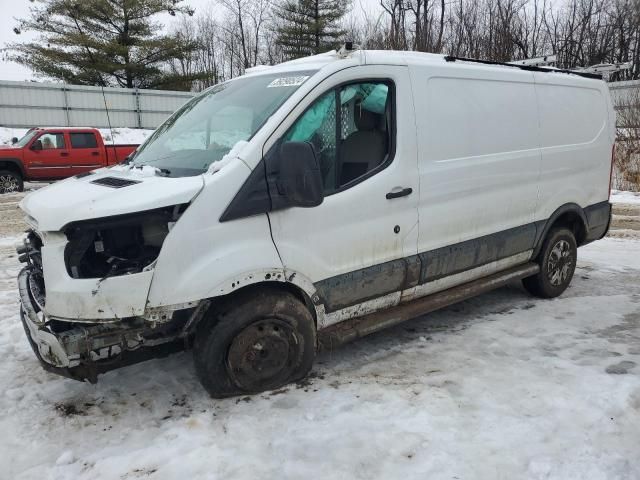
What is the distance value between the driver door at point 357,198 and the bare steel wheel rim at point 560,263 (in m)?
2.16

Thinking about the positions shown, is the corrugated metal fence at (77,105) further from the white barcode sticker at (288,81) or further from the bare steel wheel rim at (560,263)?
the white barcode sticker at (288,81)

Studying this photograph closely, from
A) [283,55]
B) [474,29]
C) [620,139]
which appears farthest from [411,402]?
[283,55]

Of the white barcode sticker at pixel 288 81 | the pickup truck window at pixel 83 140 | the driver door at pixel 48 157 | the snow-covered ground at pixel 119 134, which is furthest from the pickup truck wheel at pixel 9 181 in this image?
the white barcode sticker at pixel 288 81

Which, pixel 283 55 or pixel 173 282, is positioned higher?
pixel 283 55

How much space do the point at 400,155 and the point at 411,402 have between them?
170cm

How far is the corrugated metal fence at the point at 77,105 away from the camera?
2430 cm

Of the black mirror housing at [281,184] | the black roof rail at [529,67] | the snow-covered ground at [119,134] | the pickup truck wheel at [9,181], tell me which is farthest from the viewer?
the snow-covered ground at [119,134]

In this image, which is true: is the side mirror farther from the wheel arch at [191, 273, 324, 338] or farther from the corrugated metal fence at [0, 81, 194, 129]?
the corrugated metal fence at [0, 81, 194, 129]

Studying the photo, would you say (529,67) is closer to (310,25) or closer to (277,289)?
(277,289)

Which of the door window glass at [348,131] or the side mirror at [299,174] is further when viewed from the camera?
the door window glass at [348,131]

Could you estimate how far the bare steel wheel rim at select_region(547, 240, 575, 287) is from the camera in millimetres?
5244

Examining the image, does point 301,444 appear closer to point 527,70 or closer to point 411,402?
point 411,402

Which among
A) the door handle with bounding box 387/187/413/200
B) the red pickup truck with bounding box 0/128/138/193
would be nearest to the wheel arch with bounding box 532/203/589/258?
the door handle with bounding box 387/187/413/200

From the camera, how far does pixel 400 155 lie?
3666 mm
